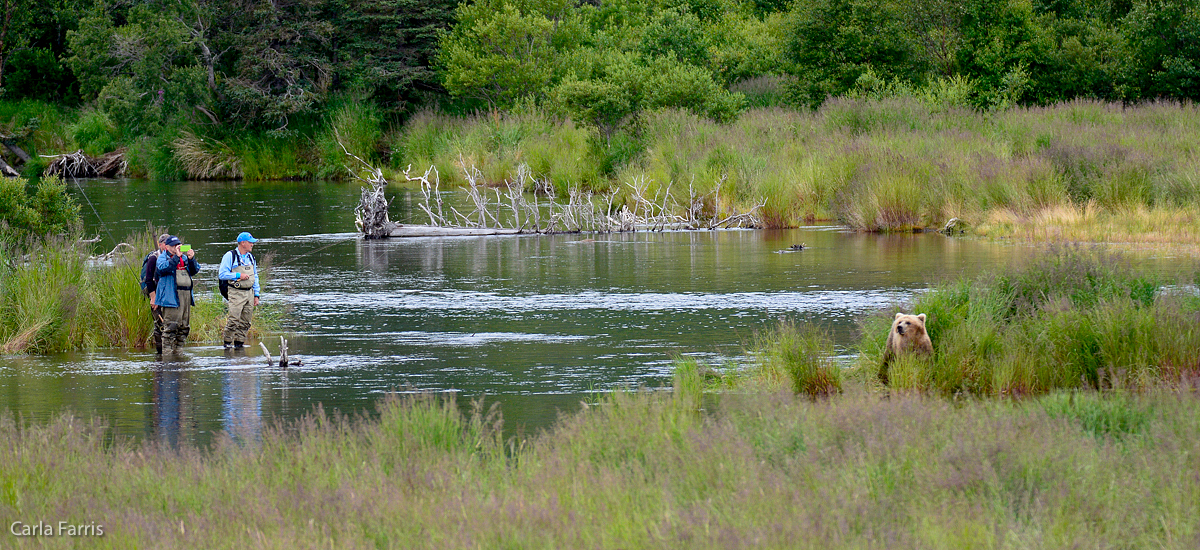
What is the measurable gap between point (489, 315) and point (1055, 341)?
875cm

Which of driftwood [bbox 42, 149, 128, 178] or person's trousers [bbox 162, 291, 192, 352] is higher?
driftwood [bbox 42, 149, 128, 178]

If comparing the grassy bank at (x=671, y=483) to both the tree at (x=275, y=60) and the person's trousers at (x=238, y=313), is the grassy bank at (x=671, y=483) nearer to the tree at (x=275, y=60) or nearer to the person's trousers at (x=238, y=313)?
the person's trousers at (x=238, y=313)

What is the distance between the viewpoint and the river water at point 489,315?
1298 cm

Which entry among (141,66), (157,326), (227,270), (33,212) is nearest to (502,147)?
(141,66)

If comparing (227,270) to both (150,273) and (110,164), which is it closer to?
(150,273)

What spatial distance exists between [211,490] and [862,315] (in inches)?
419

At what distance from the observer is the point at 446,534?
6.58 meters

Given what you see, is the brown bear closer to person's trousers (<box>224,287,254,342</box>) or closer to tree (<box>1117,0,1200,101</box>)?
person's trousers (<box>224,287,254,342</box>)

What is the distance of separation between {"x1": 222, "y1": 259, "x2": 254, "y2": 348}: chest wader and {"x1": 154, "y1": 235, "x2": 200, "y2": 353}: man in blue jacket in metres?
0.59

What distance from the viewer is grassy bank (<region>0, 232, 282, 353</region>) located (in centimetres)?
1630

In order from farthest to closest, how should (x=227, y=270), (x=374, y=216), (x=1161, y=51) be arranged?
(x=1161, y=51) < (x=374, y=216) < (x=227, y=270)

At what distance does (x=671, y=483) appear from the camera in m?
7.55

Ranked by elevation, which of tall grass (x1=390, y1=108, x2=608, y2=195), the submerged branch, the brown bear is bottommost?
the brown bear

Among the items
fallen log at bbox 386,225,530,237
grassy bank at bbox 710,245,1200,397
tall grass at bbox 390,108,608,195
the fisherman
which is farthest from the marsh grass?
tall grass at bbox 390,108,608,195
